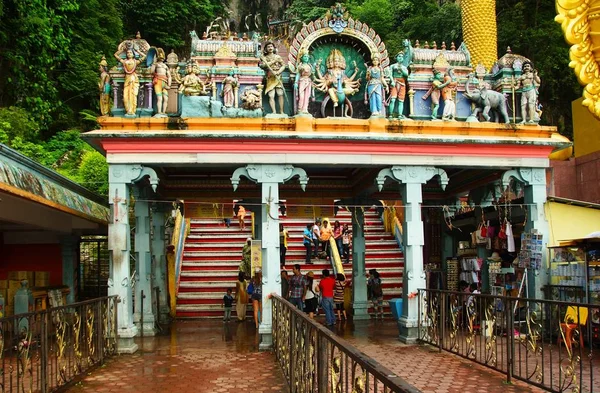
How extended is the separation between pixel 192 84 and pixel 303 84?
Answer: 93.0 inches

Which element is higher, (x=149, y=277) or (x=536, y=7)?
(x=536, y=7)

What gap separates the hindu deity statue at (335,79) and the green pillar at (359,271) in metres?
4.28

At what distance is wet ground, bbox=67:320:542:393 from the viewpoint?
9.05 meters

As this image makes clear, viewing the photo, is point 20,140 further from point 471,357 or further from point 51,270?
point 471,357

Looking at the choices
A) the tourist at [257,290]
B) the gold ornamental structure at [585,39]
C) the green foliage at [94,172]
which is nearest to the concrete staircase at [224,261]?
the tourist at [257,290]

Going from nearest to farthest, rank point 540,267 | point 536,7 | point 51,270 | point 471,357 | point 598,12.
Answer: point 598,12 < point 471,357 < point 540,267 < point 51,270 < point 536,7

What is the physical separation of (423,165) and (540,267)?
3.29 meters

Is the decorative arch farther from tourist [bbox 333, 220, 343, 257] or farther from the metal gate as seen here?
tourist [bbox 333, 220, 343, 257]

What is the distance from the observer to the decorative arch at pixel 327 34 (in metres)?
14.0

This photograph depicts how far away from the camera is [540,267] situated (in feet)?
43.6

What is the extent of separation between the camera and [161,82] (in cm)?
1329

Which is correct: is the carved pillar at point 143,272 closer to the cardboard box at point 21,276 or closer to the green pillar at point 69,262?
the cardboard box at point 21,276

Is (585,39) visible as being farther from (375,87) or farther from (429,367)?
(375,87)

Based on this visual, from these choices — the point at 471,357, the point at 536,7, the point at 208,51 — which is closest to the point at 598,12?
the point at 471,357
